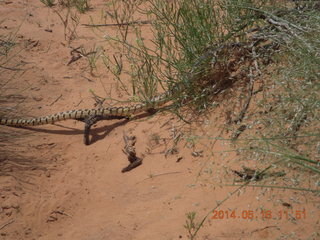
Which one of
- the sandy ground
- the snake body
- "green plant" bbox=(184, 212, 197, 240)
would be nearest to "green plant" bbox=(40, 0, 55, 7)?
the sandy ground

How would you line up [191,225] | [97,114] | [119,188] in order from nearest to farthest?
[191,225] < [119,188] < [97,114]

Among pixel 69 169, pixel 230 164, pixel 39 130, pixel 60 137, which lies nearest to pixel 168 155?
pixel 230 164

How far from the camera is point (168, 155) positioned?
4.19 meters

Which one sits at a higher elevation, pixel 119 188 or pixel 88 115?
pixel 88 115

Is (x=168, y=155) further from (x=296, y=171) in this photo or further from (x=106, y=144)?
(x=296, y=171)

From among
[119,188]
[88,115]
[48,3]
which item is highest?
[48,3]

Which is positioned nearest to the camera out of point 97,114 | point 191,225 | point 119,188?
point 191,225

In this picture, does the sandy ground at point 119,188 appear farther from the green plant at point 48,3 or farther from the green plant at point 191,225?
the green plant at point 48,3

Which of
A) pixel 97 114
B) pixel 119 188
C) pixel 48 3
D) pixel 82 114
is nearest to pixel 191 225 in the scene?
pixel 119 188

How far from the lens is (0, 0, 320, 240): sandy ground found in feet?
9.94

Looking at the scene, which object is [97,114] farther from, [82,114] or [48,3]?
[48,3]

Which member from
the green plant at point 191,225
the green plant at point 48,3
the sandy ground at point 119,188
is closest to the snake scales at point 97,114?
the sandy ground at point 119,188

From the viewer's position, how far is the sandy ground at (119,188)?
303 cm

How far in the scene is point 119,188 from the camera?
406 cm
